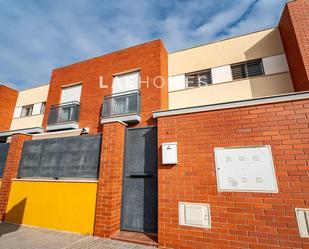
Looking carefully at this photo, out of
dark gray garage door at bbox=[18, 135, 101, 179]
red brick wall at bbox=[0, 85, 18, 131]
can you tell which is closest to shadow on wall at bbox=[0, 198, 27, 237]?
dark gray garage door at bbox=[18, 135, 101, 179]

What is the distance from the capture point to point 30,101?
1370cm

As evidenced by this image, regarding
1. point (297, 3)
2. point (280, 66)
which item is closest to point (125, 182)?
point (280, 66)

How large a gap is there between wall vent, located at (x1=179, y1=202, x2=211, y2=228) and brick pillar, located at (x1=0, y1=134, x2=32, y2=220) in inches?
278

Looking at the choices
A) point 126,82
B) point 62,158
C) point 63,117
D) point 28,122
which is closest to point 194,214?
point 62,158

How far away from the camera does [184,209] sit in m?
4.16

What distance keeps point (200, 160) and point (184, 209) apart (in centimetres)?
130

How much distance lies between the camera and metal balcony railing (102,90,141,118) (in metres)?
8.57

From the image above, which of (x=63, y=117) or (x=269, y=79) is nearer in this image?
(x=269, y=79)

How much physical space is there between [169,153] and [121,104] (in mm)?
5263

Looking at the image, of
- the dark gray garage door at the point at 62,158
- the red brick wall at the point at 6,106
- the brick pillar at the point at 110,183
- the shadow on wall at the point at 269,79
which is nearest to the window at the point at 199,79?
the shadow on wall at the point at 269,79

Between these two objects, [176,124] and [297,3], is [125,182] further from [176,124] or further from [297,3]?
[297,3]

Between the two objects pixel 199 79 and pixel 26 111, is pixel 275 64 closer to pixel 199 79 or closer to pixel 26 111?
pixel 199 79

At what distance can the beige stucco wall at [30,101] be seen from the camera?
500 inches

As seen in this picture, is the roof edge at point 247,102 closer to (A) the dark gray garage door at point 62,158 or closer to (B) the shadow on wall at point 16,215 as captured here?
(A) the dark gray garage door at point 62,158
